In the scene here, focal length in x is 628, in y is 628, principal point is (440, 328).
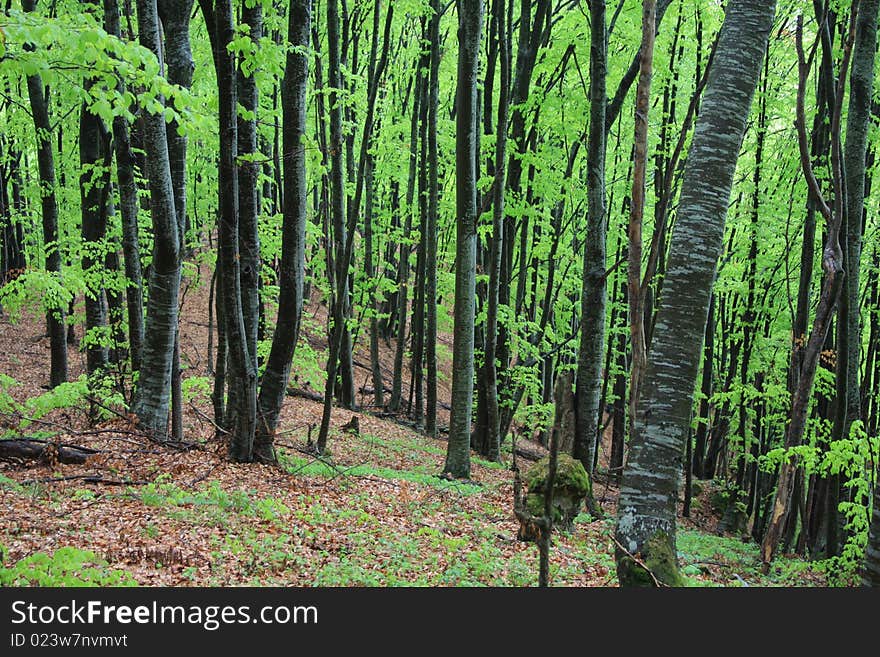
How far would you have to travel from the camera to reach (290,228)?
8.73 m

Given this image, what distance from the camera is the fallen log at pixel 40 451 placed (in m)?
7.27

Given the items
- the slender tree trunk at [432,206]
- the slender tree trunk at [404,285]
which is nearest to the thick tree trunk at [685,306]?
the slender tree trunk at [432,206]

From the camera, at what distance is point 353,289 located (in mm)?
18078

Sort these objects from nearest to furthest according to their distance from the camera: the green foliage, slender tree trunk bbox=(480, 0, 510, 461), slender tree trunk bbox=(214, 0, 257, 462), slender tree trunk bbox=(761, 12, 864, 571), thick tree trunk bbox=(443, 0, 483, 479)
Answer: the green foliage, slender tree trunk bbox=(761, 12, 864, 571), slender tree trunk bbox=(214, 0, 257, 462), thick tree trunk bbox=(443, 0, 483, 479), slender tree trunk bbox=(480, 0, 510, 461)

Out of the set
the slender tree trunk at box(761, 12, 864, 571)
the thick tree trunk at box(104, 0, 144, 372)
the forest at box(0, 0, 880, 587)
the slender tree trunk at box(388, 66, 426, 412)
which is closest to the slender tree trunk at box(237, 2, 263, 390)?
the forest at box(0, 0, 880, 587)

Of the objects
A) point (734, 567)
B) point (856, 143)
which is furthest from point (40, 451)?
point (856, 143)

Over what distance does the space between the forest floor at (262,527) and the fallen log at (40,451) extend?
114 millimetres

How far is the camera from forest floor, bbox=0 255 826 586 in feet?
16.5

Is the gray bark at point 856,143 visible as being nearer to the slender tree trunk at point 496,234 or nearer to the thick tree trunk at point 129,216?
the slender tree trunk at point 496,234

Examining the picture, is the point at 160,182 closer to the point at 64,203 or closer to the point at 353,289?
the point at 353,289

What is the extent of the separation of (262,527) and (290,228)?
4.18 metres

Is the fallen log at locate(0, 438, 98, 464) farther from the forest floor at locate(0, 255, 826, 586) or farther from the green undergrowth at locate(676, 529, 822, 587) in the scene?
the green undergrowth at locate(676, 529, 822, 587)

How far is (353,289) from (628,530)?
1443cm

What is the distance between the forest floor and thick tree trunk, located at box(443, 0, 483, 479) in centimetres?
88
